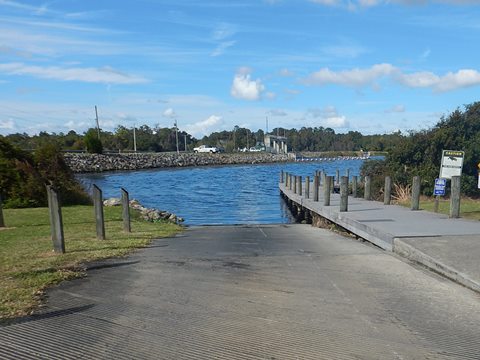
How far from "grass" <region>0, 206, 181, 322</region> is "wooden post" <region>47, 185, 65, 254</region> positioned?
19 cm

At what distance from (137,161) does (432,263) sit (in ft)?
275

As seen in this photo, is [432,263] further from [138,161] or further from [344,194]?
[138,161]

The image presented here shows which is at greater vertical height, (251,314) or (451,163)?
(451,163)

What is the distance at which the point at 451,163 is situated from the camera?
46.7 feet

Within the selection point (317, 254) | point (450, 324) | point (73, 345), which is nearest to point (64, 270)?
point (73, 345)

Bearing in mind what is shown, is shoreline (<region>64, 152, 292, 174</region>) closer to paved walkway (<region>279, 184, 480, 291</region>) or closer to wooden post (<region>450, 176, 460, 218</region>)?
paved walkway (<region>279, 184, 480, 291</region>)

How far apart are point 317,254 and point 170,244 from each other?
3.11m

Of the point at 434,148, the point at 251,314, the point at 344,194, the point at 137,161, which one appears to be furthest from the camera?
the point at 137,161

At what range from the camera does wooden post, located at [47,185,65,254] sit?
847 centimetres

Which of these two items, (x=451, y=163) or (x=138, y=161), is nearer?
(x=451, y=163)

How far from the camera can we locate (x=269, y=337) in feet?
14.9

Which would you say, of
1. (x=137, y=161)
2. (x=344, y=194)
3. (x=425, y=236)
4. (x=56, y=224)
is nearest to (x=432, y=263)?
(x=425, y=236)

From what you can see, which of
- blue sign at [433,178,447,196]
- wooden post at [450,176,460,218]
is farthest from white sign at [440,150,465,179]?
wooden post at [450,176,460,218]

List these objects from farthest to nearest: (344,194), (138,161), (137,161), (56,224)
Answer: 1. (138,161)
2. (137,161)
3. (344,194)
4. (56,224)
